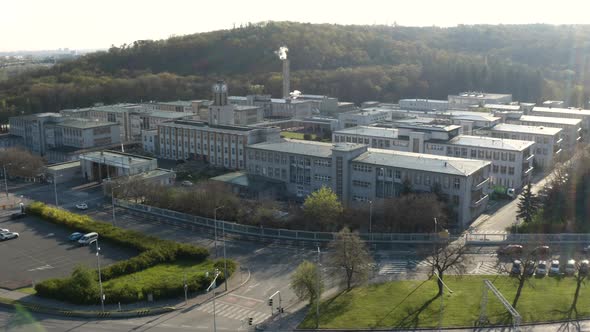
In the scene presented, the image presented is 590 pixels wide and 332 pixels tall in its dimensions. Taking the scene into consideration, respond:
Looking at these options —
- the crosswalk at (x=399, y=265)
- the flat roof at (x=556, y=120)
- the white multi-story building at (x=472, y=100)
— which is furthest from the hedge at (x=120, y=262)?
the white multi-story building at (x=472, y=100)

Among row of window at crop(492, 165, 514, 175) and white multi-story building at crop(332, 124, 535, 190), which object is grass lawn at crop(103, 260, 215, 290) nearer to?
white multi-story building at crop(332, 124, 535, 190)

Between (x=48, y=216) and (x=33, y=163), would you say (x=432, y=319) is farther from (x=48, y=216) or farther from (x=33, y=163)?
(x=33, y=163)

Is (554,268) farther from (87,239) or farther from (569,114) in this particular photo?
(569,114)

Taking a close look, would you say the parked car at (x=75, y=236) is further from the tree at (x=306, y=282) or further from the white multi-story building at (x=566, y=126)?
the white multi-story building at (x=566, y=126)

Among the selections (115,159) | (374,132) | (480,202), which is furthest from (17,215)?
(480,202)

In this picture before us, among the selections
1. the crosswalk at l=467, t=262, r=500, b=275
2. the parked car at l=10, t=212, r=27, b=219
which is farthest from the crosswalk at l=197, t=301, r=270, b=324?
the parked car at l=10, t=212, r=27, b=219

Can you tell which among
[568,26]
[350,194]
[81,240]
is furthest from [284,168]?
[568,26]

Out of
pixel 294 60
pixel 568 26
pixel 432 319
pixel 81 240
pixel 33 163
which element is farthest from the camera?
pixel 568 26
